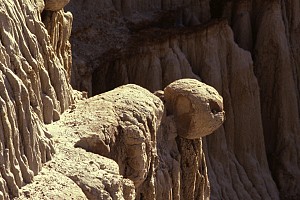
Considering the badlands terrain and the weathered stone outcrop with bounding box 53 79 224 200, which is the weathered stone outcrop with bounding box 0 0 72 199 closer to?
the badlands terrain

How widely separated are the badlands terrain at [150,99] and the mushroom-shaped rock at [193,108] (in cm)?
1

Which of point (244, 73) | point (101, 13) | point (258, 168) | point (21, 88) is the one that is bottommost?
point (258, 168)

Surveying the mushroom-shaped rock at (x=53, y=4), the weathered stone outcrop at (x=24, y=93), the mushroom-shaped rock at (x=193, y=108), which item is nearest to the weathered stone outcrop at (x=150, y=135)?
the mushroom-shaped rock at (x=193, y=108)

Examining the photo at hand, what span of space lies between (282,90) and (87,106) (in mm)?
13021

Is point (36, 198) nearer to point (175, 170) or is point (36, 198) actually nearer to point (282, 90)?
point (175, 170)

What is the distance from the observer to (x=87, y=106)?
11141 mm

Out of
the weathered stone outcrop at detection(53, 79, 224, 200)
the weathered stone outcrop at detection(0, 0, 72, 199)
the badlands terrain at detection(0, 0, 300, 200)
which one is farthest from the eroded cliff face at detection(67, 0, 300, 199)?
the weathered stone outcrop at detection(0, 0, 72, 199)

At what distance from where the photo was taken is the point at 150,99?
11914mm

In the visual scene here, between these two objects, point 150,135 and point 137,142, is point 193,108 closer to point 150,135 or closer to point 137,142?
point 150,135

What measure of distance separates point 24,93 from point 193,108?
12.1 ft

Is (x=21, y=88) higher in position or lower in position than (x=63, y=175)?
higher

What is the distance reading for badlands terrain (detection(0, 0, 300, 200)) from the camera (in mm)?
9547

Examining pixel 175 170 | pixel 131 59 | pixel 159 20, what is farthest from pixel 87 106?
pixel 159 20

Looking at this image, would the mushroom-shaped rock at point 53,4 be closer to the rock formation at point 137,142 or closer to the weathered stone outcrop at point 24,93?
the weathered stone outcrop at point 24,93
